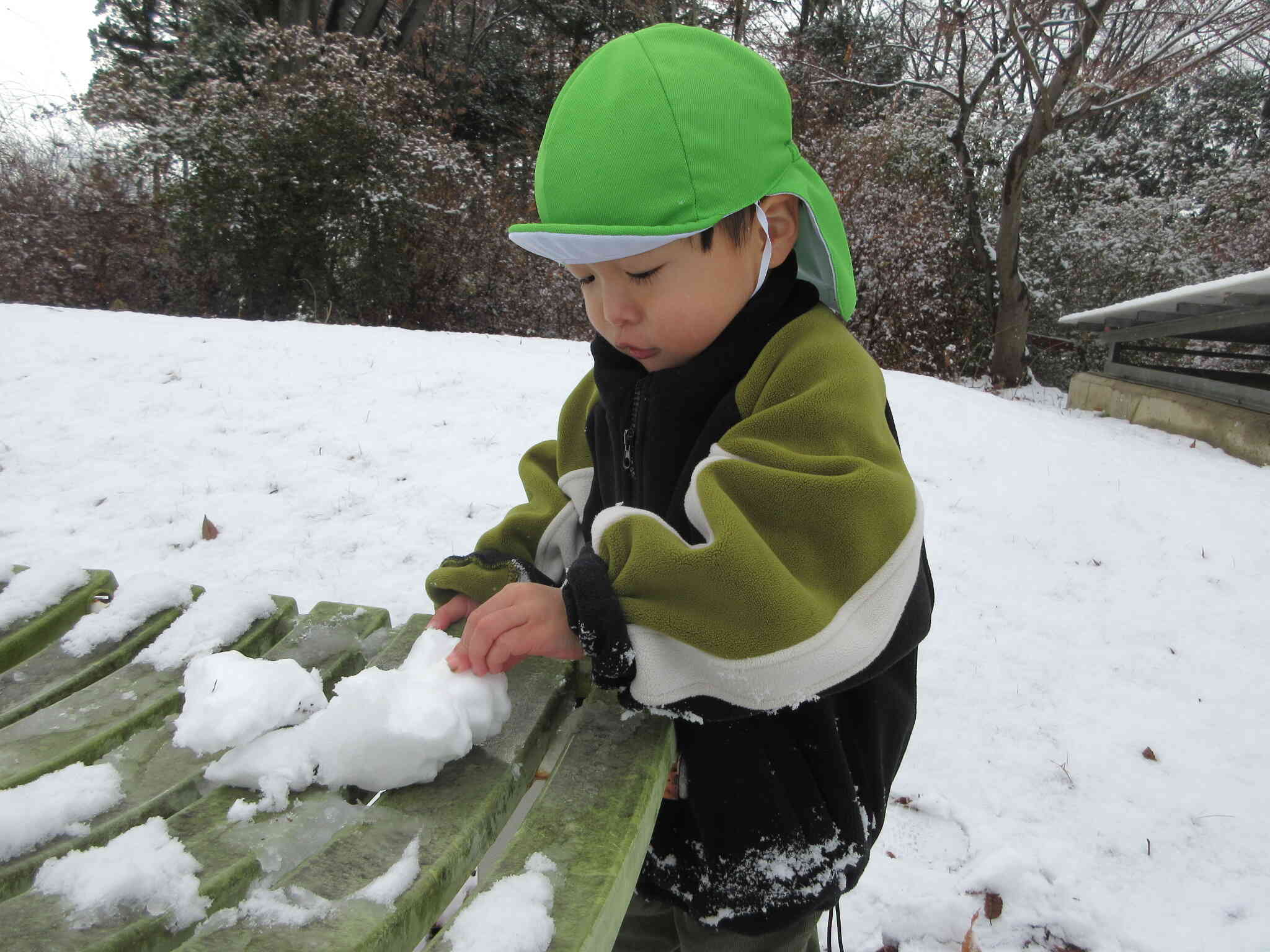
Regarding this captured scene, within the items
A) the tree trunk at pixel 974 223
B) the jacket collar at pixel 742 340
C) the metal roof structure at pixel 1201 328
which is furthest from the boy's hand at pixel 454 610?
the tree trunk at pixel 974 223

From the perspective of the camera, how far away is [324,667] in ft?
4.58

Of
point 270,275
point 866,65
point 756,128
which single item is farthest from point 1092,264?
point 756,128

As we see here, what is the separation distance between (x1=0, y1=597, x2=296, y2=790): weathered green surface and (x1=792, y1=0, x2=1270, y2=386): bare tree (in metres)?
9.17

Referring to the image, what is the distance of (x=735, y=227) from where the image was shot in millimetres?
1158

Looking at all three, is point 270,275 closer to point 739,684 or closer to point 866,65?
point 739,684

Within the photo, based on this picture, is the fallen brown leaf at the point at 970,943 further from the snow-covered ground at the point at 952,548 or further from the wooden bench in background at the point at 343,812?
the wooden bench in background at the point at 343,812

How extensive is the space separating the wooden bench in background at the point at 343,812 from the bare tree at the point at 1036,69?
29.5ft

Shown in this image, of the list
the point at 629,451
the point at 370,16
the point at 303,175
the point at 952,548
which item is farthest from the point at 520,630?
the point at 370,16

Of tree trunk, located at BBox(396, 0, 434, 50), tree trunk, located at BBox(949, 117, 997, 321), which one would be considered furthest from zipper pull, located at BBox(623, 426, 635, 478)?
tree trunk, located at BBox(396, 0, 434, 50)

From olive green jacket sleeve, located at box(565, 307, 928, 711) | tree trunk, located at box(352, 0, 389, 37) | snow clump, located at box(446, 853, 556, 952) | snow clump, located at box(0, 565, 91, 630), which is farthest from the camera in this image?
tree trunk, located at box(352, 0, 389, 37)

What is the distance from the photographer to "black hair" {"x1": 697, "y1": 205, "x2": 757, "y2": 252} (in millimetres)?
1136

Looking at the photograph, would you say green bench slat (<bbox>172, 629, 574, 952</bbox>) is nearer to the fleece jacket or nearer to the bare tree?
the fleece jacket

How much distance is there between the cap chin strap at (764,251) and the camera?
1.17 m

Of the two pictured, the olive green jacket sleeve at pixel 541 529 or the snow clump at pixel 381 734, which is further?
the olive green jacket sleeve at pixel 541 529
